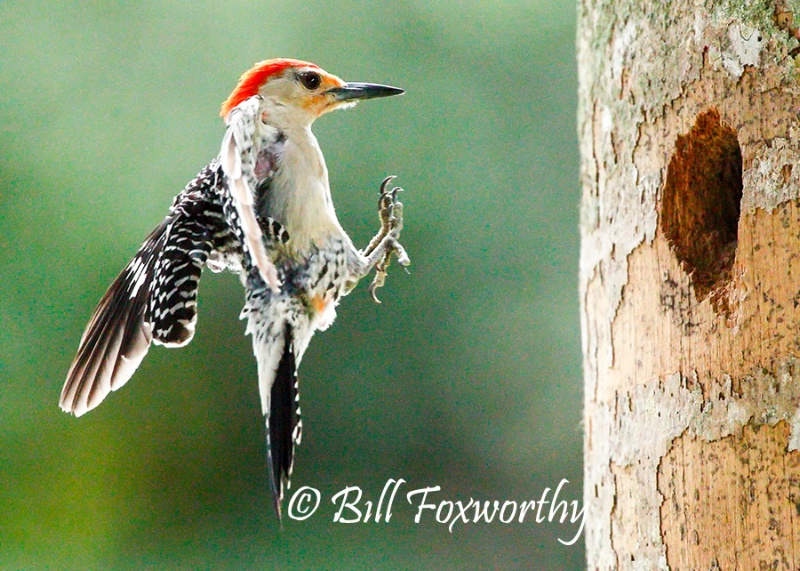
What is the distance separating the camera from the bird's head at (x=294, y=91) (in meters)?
2.73

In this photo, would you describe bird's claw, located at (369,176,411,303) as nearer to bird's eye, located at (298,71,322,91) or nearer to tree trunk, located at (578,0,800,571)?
bird's eye, located at (298,71,322,91)

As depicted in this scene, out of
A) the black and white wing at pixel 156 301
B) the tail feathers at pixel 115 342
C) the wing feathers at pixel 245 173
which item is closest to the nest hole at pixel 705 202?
the wing feathers at pixel 245 173

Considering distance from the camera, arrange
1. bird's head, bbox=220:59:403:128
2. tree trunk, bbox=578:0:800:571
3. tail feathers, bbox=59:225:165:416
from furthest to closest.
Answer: bird's head, bbox=220:59:403:128 → tail feathers, bbox=59:225:165:416 → tree trunk, bbox=578:0:800:571

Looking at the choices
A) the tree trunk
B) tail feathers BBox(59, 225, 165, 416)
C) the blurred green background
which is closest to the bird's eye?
tail feathers BBox(59, 225, 165, 416)

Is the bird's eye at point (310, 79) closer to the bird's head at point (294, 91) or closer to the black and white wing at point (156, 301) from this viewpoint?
the bird's head at point (294, 91)

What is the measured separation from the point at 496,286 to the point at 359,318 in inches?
35.4

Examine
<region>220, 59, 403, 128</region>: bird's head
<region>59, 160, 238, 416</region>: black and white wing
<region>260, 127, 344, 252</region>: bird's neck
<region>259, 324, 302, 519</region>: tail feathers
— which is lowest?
<region>259, 324, 302, 519</region>: tail feathers

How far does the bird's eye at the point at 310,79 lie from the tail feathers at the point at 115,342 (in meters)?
0.59

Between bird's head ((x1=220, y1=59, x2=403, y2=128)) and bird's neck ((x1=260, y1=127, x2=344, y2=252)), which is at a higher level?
bird's head ((x1=220, y1=59, x2=403, y2=128))

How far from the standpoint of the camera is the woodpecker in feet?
7.97

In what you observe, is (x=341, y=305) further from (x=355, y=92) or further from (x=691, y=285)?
(x=691, y=285)

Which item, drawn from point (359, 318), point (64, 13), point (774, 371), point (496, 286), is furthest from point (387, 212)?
point (64, 13)

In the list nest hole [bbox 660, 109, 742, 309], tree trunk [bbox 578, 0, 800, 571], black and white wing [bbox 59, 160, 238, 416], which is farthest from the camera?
black and white wing [bbox 59, 160, 238, 416]

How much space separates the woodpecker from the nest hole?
85 centimetres
